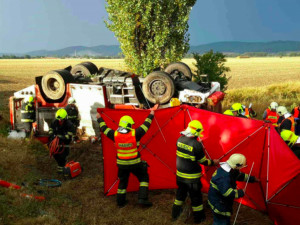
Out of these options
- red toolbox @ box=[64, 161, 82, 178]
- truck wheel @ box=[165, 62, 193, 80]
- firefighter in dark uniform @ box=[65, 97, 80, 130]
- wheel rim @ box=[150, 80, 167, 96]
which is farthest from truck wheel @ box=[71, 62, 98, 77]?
red toolbox @ box=[64, 161, 82, 178]

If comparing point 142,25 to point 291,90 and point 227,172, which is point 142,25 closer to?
point 291,90

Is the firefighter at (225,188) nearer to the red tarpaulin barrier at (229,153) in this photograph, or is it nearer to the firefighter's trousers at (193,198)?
the firefighter's trousers at (193,198)

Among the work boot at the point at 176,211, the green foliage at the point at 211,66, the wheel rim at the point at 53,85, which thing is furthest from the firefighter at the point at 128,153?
the green foliage at the point at 211,66

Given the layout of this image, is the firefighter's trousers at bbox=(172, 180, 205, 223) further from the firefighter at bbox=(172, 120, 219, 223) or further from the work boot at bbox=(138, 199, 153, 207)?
the work boot at bbox=(138, 199, 153, 207)

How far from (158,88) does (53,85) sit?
3.37m

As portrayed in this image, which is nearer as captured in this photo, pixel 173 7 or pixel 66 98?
pixel 66 98

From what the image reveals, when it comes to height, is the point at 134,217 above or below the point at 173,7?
below

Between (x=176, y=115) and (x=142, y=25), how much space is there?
34.4 feet

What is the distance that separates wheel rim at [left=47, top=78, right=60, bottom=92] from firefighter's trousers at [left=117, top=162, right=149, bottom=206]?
4831 mm

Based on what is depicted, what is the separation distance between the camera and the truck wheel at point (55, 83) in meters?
8.96

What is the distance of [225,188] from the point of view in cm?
396

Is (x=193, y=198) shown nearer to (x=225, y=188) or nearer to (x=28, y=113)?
(x=225, y=188)

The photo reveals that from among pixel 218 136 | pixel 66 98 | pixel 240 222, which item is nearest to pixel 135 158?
pixel 218 136

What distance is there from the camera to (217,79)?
47.6ft
